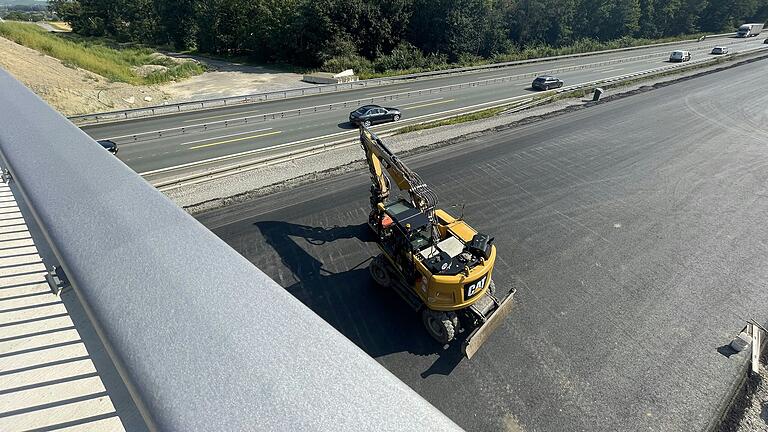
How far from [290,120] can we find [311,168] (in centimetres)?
1096

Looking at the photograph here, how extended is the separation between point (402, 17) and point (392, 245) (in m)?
49.5

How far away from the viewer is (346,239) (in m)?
12.5

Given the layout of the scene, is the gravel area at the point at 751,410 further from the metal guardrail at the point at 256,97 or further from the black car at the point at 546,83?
the metal guardrail at the point at 256,97

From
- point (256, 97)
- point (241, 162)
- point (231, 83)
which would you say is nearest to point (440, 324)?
point (241, 162)

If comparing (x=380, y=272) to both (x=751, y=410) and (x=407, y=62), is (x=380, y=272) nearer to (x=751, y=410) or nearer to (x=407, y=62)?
(x=751, y=410)

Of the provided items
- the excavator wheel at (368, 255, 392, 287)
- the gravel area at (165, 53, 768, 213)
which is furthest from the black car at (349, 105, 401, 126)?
the excavator wheel at (368, 255, 392, 287)

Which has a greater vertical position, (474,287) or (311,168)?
(311,168)

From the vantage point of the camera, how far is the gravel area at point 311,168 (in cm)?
1483

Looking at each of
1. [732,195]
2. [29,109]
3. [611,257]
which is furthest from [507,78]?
[29,109]

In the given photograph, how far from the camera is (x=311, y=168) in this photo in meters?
17.4

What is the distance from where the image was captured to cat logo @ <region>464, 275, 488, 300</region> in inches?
314

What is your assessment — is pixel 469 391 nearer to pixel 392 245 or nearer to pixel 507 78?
pixel 392 245

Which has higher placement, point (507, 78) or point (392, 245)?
point (507, 78)

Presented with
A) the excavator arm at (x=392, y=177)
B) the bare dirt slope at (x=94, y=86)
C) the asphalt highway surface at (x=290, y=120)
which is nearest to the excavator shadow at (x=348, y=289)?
the excavator arm at (x=392, y=177)
